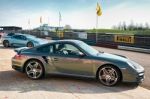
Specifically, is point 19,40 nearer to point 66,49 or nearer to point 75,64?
point 66,49

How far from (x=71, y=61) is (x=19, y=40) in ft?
49.7

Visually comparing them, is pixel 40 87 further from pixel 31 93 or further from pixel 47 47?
pixel 47 47

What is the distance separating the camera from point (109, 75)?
8250mm

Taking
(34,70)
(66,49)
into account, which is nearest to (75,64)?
(66,49)

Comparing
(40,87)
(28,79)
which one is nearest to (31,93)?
(40,87)

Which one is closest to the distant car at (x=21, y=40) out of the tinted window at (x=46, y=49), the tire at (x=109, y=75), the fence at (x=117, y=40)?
the fence at (x=117, y=40)

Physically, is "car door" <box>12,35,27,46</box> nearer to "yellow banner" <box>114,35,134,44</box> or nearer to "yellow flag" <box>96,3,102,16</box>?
"yellow banner" <box>114,35,134,44</box>

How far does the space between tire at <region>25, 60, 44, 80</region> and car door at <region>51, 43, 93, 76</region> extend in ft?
1.63

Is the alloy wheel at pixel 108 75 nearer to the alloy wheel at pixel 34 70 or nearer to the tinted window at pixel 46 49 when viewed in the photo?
the tinted window at pixel 46 49

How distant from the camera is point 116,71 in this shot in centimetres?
818

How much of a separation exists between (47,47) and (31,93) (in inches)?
89.5

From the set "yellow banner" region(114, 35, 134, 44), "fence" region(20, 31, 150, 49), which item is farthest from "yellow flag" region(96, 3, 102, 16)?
"yellow banner" region(114, 35, 134, 44)

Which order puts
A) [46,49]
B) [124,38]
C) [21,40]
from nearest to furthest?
[46,49] → [21,40] → [124,38]

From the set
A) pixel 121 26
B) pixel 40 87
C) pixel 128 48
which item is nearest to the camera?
pixel 40 87
